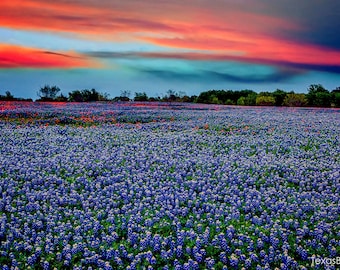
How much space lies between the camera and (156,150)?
12867mm

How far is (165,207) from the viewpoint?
7613 millimetres

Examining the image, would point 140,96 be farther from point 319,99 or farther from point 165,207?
point 165,207

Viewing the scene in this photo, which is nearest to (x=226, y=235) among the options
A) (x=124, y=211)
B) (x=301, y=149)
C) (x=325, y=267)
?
(x=325, y=267)

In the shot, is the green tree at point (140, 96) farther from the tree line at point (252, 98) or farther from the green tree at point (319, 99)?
the green tree at point (319, 99)

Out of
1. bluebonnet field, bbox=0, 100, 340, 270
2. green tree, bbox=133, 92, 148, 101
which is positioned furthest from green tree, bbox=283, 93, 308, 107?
bluebonnet field, bbox=0, 100, 340, 270

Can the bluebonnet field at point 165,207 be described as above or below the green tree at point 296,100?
below

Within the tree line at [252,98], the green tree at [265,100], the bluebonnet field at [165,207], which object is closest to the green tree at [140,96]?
the tree line at [252,98]

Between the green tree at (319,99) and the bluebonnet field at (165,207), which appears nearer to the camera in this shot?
the bluebonnet field at (165,207)

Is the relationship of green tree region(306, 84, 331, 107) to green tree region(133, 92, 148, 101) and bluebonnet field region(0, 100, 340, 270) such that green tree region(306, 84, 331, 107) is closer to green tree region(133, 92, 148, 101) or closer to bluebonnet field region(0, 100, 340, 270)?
green tree region(133, 92, 148, 101)

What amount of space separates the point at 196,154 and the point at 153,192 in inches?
176

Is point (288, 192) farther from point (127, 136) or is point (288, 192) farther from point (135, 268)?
point (127, 136)

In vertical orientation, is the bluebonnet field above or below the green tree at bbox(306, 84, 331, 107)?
below

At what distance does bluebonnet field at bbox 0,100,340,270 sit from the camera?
19.9 ft

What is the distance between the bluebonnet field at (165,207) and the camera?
605 centimetres
